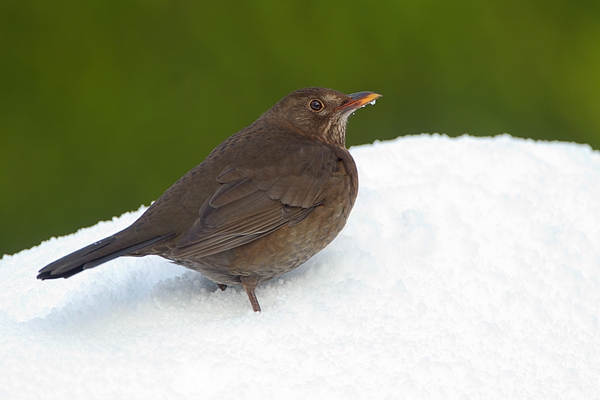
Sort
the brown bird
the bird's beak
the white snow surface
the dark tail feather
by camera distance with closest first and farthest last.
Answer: the white snow surface → the dark tail feather → the brown bird → the bird's beak

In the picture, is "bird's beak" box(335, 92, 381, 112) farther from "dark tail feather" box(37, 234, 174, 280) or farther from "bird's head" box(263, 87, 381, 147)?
"dark tail feather" box(37, 234, 174, 280)

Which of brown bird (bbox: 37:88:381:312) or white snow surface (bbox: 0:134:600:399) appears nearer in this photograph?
white snow surface (bbox: 0:134:600:399)

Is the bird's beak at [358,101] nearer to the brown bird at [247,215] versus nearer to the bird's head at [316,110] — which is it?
the bird's head at [316,110]

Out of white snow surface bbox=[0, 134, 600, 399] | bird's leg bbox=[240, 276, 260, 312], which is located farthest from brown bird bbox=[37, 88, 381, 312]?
white snow surface bbox=[0, 134, 600, 399]

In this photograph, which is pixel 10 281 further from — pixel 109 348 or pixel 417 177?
pixel 417 177

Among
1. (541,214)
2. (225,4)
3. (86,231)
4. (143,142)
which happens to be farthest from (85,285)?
(225,4)
